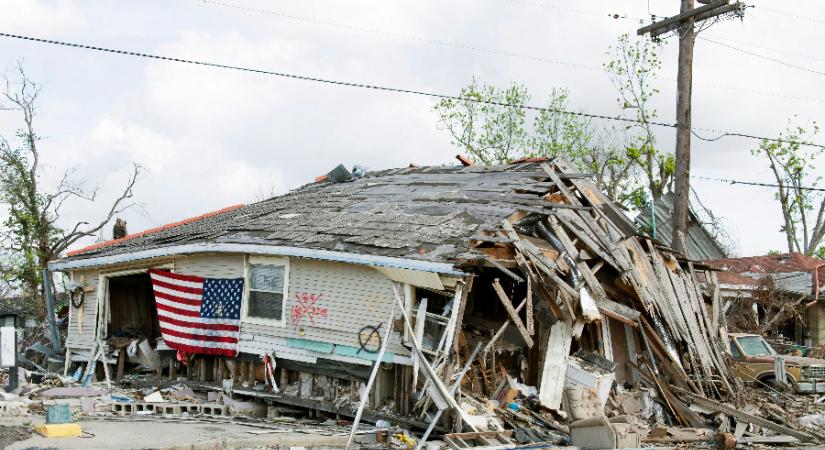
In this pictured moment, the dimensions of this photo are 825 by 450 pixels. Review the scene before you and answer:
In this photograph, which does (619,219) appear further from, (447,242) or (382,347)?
(382,347)

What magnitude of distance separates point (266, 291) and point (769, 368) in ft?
36.9

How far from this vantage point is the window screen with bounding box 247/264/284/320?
14.8 m

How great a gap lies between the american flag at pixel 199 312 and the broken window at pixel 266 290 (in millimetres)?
236

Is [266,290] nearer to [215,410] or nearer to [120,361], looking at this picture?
[215,410]

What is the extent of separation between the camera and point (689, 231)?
105 ft

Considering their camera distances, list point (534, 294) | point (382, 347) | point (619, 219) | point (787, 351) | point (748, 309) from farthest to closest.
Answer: point (748, 309) < point (787, 351) < point (619, 219) < point (534, 294) < point (382, 347)

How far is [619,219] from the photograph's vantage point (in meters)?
17.6

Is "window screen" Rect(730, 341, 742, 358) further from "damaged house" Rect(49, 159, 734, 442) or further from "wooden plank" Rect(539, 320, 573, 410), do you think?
"wooden plank" Rect(539, 320, 573, 410)

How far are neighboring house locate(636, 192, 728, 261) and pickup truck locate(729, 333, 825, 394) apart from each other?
10.8 metres

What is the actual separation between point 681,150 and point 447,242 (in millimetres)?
7860

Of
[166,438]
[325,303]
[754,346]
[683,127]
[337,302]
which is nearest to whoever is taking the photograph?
[166,438]

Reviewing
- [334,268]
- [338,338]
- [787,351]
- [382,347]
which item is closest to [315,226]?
[334,268]

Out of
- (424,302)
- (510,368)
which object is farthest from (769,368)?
(424,302)

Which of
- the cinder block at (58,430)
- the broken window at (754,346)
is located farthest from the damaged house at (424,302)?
the cinder block at (58,430)
